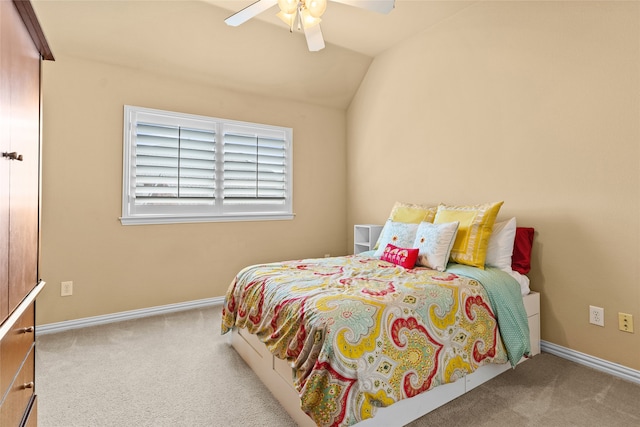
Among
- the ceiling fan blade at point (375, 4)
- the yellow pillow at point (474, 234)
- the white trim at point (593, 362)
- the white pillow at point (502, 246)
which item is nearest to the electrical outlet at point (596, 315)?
the white trim at point (593, 362)

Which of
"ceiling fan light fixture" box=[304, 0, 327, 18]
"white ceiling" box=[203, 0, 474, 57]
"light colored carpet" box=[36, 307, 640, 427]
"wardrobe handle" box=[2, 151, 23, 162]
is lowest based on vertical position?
"light colored carpet" box=[36, 307, 640, 427]

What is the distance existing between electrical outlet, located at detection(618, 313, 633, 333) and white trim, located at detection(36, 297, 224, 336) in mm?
3416

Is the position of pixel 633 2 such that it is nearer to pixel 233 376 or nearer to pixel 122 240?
pixel 233 376

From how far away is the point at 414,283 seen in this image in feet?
6.54

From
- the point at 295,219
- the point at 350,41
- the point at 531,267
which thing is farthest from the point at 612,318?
the point at 350,41

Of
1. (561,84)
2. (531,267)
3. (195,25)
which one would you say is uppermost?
(195,25)

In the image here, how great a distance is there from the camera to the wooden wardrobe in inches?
39.7

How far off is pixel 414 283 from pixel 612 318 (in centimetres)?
142

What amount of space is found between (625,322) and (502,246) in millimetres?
831

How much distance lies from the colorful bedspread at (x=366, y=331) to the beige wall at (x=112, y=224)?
1.51m

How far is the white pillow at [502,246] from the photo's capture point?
2.49 metres

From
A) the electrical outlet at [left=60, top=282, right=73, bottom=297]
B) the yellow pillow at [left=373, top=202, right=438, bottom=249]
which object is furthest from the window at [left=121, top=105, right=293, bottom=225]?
the yellow pillow at [left=373, top=202, right=438, bottom=249]

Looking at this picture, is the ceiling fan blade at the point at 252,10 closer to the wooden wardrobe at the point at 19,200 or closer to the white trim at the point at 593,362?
the wooden wardrobe at the point at 19,200

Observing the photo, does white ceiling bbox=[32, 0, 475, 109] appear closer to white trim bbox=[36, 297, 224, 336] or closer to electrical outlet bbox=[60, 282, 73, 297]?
electrical outlet bbox=[60, 282, 73, 297]
